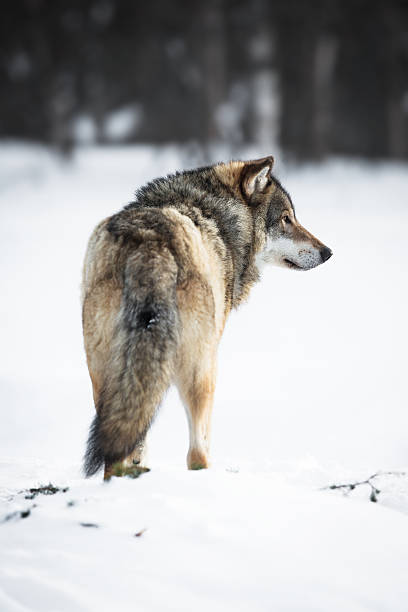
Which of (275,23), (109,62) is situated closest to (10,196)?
(109,62)

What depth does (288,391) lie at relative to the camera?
569cm

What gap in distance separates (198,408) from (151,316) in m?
0.56

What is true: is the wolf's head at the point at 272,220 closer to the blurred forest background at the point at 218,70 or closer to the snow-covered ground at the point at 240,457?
the snow-covered ground at the point at 240,457

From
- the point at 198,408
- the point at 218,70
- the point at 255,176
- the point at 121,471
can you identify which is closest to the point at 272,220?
the point at 255,176

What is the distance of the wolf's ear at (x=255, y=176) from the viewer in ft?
12.0

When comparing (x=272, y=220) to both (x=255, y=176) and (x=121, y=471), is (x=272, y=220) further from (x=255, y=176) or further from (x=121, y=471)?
(x=121, y=471)

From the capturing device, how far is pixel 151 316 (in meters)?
2.56

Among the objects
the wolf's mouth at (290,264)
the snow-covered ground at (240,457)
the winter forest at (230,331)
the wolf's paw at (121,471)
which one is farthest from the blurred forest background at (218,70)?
the wolf's paw at (121,471)

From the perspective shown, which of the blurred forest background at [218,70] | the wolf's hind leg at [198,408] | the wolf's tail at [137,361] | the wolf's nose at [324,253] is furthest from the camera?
the blurred forest background at [218,70]

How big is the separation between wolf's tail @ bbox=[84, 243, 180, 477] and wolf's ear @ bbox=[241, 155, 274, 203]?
4.31ft

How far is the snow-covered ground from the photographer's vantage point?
6.62ft

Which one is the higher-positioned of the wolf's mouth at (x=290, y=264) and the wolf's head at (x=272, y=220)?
the wolf's head at (x=272, y=220)

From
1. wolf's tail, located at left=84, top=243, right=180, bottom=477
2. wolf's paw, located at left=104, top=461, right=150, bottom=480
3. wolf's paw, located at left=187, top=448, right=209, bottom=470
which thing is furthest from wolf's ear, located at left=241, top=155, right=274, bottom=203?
wolf's paw, located at left=104, top=461, right=150, bottom=480

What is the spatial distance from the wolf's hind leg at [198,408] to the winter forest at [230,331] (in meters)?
0.10
